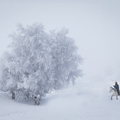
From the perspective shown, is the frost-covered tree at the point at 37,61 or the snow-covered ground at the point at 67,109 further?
the frost-covered tree at the point at 37,61

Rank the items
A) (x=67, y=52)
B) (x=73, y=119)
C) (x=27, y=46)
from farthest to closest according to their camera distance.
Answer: (x=67, y=52) < (x=27, y=46) < (x=73, y=119)

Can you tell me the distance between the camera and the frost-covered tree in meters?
24.6

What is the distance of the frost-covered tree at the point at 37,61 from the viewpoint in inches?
968

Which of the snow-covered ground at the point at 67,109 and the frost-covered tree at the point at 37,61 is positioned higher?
the frost-covered tree at the point at 37,61

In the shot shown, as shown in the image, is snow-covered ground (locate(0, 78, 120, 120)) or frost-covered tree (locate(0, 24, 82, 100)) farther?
frost-covered tree (locate(0, 24, 82, 100))

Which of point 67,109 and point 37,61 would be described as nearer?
point 67,109

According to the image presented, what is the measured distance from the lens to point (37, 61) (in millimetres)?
24172

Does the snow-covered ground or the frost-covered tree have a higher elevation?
the frost-covered tree

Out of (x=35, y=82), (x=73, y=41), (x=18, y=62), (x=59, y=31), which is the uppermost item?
(x=59, y=31)

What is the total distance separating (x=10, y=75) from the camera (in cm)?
2598

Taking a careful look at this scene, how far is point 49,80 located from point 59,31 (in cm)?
Answer: 904

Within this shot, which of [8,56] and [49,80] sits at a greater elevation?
[8,56]

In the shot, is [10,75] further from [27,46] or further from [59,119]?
[59,119]

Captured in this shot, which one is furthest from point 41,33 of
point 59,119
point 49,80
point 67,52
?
point 59,119
